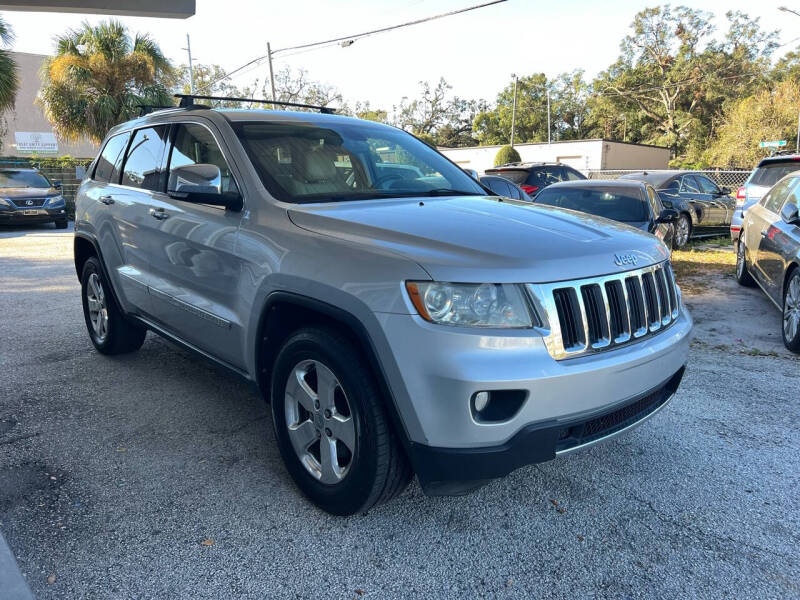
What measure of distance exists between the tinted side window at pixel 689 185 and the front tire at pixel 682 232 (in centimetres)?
87

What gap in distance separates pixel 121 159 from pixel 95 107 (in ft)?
65.8

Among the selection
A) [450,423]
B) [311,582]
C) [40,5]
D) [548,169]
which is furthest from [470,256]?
[548,169]

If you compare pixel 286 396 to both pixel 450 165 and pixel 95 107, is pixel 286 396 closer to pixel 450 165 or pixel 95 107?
pixel 450 165

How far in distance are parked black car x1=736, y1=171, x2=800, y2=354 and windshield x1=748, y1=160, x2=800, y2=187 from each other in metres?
2.26

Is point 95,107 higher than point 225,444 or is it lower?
higher

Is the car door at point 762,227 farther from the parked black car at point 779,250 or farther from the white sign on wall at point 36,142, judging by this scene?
the white sign on wall at point 36,142

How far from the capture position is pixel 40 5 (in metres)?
7.85

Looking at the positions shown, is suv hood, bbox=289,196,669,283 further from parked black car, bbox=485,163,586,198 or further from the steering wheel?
parked black car, bbox=485,163,586,198

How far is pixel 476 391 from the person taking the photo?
86.7 inches

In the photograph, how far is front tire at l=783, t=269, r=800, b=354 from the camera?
5.31 metres

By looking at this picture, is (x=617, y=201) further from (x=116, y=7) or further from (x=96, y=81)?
(x=96, y=81)

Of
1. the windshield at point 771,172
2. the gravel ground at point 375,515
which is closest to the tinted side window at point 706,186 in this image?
Result: the windshield at point 771,172

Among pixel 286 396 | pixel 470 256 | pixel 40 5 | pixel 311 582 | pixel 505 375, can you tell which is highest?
pixel 40 5

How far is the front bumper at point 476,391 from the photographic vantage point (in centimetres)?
222
